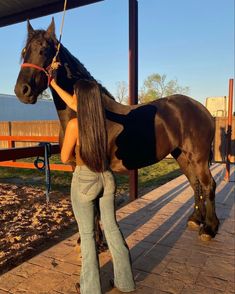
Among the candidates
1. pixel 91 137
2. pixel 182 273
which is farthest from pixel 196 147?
pixel 91 137

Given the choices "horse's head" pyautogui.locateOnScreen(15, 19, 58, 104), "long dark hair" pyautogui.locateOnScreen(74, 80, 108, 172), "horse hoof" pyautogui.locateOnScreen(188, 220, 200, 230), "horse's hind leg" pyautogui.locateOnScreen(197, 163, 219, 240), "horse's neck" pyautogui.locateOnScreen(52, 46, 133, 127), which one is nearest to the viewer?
"long dark hair" pyautogui.locateOnScreen(74, 80, 108, 172)

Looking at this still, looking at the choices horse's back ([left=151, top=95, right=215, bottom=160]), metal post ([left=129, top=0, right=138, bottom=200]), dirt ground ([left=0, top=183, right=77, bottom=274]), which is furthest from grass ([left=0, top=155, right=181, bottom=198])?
horse's back ([left=151, top=95, right=215, bottom=160])

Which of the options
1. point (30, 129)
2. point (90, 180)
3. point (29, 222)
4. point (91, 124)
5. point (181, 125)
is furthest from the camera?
point (30, 129)

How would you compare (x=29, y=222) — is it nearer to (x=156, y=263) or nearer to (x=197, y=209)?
(x=156, y=263)

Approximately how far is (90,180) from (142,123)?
1442mm

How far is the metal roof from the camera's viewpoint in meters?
4.95

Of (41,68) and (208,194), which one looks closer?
(41,68)

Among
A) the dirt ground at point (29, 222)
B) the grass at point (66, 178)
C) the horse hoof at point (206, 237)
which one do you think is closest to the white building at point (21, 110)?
the grass at point (66, 178)

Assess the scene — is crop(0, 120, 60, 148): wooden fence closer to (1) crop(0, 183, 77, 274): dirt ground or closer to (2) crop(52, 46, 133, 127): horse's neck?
(1) crop(0, 183, 77, 274): dirt ground

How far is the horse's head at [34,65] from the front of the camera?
254 cm

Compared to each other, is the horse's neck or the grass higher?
the horse's neck

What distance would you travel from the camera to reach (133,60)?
5047 mm

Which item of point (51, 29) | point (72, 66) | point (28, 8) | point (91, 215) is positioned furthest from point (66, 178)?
point (91, 215)

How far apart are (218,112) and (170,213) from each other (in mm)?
12655
